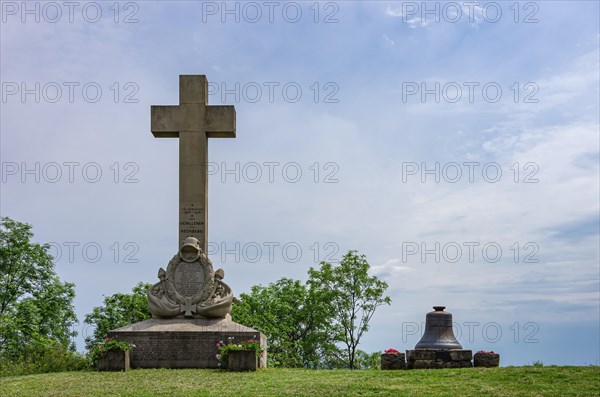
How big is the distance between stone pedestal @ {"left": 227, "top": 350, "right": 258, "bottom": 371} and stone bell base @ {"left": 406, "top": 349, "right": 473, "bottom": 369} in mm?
3619

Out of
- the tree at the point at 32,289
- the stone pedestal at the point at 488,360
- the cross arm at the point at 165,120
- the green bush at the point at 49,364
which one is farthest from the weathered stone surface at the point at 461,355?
the tree at the point at 32,289

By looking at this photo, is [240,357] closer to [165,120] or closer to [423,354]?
[423,354]

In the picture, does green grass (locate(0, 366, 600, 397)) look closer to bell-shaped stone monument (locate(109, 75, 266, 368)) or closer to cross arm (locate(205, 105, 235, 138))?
bell-shaped stone monument (locate(109, 75, 266, 368))

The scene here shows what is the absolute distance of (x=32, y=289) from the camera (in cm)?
3284

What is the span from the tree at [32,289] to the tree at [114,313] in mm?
1201

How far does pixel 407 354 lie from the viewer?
1641 centimetres

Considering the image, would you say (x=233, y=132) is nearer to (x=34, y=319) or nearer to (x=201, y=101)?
(x=201, y=101)

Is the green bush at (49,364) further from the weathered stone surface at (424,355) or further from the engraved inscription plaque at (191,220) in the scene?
the weathered stone surface at (424,355)

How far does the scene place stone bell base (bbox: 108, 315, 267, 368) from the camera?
17156 mm

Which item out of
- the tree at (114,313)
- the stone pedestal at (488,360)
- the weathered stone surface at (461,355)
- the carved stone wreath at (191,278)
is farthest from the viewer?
the tree at (114,313)

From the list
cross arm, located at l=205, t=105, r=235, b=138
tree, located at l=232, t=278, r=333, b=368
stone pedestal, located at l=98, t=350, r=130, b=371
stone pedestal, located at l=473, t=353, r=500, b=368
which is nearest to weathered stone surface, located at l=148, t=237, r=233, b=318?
stone pedestal, located at l=98, t=350, r=130, b=371

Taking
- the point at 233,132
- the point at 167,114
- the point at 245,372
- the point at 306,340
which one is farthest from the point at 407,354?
the point at 306,340

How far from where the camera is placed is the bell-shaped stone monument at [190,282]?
1728cm

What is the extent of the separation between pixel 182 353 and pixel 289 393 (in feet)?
20.0
